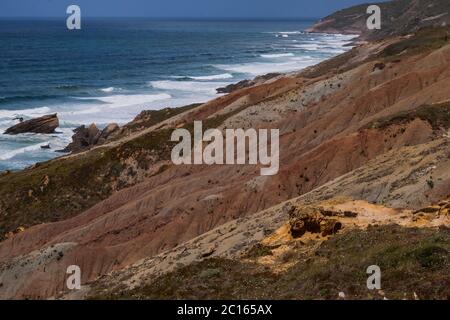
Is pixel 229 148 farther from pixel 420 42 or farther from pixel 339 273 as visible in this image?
pixel 420 42

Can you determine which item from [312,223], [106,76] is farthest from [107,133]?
[106,76]

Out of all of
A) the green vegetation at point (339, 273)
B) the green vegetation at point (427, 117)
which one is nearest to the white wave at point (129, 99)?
the green vegetation at point (427, 117)

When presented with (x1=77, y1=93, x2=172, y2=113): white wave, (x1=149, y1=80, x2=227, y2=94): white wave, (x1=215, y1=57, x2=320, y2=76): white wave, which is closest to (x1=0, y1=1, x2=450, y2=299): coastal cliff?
(x1=77, y1=93, x2=172, y2=113): white wave

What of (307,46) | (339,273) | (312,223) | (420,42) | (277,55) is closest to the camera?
(339,273)

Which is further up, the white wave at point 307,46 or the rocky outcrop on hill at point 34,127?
the white wave at point 307,46

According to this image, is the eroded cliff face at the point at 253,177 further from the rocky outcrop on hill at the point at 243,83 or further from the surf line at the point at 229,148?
the rocky outcrop on hill at the point at 243,83
